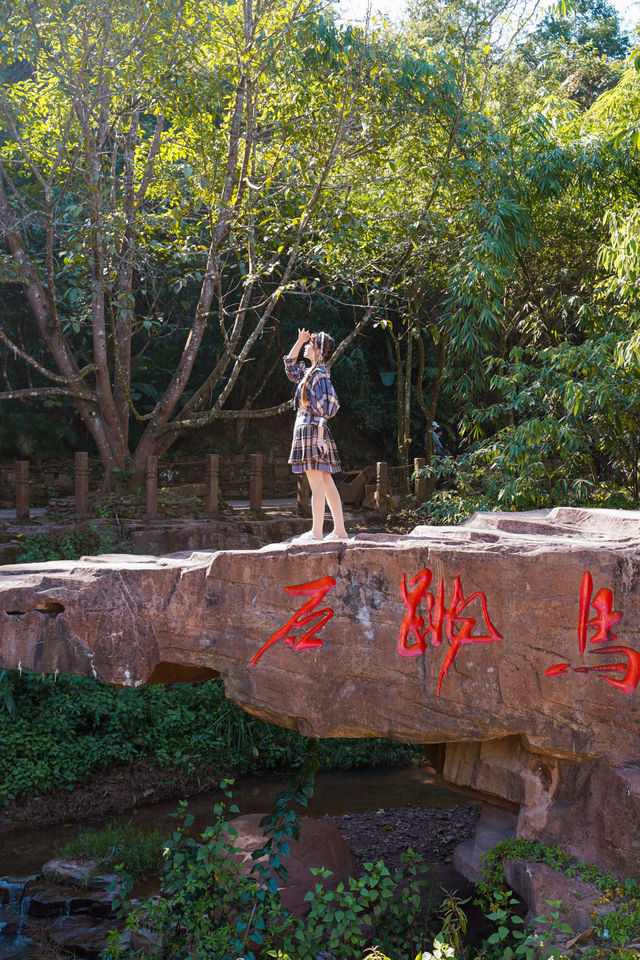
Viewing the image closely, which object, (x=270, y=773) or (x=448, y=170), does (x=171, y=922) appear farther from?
(x=448, y=170)

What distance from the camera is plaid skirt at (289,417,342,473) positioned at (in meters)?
5.96

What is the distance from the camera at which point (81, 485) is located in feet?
35.9

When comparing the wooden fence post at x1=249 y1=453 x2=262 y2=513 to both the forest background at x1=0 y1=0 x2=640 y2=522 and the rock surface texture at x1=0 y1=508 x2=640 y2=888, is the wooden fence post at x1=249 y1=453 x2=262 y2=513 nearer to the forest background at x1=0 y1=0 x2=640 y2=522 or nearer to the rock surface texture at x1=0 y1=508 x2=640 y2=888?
the forest background at x1=0 y1=0 x2=640 y2=522

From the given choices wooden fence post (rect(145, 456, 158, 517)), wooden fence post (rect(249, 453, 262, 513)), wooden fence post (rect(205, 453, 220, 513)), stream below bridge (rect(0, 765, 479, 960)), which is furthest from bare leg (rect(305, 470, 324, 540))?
wooden fence post (rect(249, 453, 262, 513))

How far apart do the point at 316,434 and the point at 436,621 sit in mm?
1563

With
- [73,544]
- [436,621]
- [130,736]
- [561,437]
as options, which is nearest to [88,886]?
[130,736]

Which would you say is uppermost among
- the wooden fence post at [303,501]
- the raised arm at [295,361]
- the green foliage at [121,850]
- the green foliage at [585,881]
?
the raised arm at [295,361]

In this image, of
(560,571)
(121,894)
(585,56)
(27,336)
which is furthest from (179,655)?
(585,56)

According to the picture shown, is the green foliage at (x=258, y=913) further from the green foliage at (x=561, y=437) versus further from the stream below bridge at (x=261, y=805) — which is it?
the green foliage at (x=561, y=437)

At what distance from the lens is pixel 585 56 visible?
564 inches

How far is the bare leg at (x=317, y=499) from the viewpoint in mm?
5945

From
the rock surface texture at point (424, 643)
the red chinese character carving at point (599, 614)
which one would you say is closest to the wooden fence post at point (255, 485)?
the rock surface texture at point (424, 643)

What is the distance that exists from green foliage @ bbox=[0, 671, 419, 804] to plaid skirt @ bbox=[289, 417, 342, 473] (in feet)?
14.8

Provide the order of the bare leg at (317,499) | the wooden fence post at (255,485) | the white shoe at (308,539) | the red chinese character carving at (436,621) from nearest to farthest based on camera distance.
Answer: the red chinese character carving at (436,621), the white shoe at (308,539), the bare leg at (317,499), the wooden fence post at (255,485)
